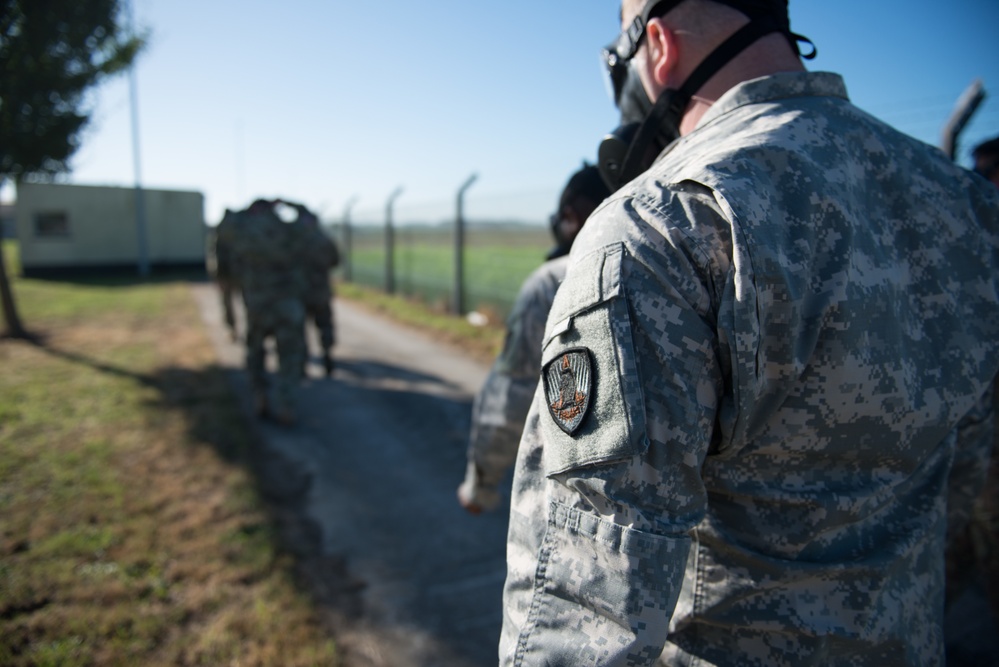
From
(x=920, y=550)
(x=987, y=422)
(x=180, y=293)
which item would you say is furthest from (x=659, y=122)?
(x=180, y=293)

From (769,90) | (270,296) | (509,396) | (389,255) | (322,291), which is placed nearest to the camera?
(769,90)

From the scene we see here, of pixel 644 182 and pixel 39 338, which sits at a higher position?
pixel 644 182

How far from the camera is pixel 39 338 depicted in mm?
8906

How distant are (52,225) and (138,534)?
20117 millimetres

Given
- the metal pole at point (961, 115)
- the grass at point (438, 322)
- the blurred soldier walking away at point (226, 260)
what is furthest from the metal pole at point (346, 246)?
the metal pole at point (961, 115)

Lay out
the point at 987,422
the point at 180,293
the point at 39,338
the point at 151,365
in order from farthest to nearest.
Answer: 1. the point at 180,293
2. the point at 39,338
3. the point at 151,365
4. the point at 987,422

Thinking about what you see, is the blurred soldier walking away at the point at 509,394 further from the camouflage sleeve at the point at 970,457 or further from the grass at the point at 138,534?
the camouflage sleeve at the point at 970,457

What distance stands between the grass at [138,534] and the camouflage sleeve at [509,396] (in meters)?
0.98

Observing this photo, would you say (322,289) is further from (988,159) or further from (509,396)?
(988,159)

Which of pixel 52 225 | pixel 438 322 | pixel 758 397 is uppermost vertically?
pixel 52 225

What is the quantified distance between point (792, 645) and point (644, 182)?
2.61 ft

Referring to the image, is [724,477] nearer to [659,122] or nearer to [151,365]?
[659,122]

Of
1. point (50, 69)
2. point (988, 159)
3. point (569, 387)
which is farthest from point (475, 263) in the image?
point (569, 387)

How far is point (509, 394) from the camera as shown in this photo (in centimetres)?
211
